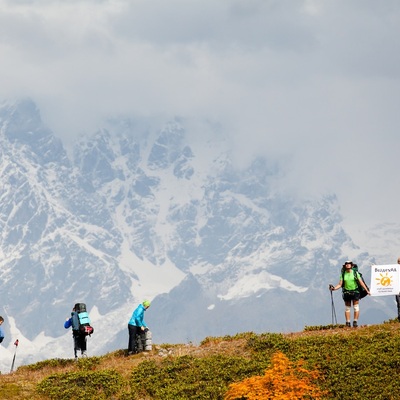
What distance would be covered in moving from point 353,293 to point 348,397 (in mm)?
10791

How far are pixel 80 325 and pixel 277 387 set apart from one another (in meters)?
12.4

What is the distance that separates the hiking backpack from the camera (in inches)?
1444

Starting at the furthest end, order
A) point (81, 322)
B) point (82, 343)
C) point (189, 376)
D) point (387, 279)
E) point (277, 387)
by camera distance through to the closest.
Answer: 1. point (387, 279)
2. point (82, 343)
3. point (81, 322)
4. point (189, 376)
5. point (277, 387)

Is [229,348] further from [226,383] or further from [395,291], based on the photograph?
[395,291]

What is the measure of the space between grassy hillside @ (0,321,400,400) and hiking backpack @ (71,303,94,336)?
Result: 1485mm

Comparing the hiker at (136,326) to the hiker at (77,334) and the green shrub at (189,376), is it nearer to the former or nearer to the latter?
the hiker at (77,334)

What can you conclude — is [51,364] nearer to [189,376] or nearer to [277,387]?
[189,376]

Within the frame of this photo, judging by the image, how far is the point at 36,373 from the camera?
34594mm

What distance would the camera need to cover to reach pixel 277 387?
26.4 metres

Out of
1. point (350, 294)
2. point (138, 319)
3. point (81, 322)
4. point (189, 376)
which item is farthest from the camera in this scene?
point (350, 294)

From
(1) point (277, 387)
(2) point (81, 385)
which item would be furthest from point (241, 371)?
(2) point (81, 385)

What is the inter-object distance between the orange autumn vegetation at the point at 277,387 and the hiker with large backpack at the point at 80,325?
10.2 m

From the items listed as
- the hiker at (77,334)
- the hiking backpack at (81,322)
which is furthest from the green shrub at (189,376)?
the hiker at (77,334)

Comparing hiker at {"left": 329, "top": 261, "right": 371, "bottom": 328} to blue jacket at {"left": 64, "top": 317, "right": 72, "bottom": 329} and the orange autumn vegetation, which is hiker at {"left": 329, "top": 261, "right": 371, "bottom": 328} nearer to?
the orange autumn vegetation
